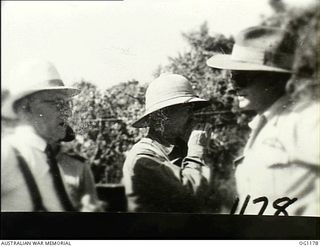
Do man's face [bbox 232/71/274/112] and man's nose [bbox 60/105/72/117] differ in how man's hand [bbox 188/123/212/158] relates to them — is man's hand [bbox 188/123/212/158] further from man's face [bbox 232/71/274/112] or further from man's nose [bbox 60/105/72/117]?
man's nose [bbox 60/105/72/117]

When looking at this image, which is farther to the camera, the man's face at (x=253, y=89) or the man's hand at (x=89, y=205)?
the man's face at (x=253, y=89)

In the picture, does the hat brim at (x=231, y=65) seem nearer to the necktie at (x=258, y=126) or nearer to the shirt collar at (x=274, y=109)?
the shirt collar at (x=274, y=109)

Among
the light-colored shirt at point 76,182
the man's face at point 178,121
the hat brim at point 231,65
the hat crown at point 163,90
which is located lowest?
the light-colored shirt at point 76,182

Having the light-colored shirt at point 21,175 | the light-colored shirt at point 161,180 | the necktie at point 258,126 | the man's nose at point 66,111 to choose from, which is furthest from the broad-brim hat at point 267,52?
the light-colored shirt at point 21,175

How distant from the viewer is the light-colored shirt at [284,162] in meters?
3.07

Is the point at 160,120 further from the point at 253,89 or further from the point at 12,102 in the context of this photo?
the point at 12,102

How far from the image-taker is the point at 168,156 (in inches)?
119

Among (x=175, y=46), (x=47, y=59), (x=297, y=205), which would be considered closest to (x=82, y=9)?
(x=47, y=59)

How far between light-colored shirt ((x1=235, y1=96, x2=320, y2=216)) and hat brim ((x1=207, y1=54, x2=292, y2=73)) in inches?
7.3

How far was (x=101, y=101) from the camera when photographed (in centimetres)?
300

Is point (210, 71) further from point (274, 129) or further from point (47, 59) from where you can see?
point (47, 59)

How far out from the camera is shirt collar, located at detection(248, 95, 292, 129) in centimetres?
309

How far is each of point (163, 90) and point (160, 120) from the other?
159 millimetres

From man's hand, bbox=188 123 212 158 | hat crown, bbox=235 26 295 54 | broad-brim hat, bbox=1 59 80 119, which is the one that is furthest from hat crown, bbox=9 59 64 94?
hat crown, bbox=235 26 295 54
